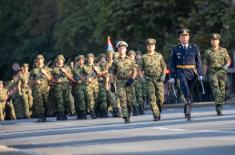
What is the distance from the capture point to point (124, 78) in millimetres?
22312

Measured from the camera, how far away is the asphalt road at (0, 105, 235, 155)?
13914mm

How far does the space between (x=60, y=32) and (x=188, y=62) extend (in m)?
42.8

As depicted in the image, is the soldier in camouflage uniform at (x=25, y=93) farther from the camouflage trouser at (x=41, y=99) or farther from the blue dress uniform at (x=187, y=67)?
the blue dress uniform at (x=187, y=67)

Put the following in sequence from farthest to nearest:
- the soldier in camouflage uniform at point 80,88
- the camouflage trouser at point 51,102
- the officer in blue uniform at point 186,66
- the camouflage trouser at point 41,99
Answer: the camouflage trouser at point 51,102
the camouflage trouser at point 41,99
the soldier in camouflage uniform at point 80,88
the officer in blue uniform at point 186,66

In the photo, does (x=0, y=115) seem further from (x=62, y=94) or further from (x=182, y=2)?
(x=182, y=2)

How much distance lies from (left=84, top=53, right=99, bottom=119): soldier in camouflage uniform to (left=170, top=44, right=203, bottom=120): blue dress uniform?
709cm

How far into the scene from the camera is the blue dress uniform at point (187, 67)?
20766 millimetres

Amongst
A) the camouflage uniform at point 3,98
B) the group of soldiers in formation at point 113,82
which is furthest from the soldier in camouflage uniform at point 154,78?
the camouflage uniform at point 3,98

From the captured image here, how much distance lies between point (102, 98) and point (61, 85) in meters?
1.27

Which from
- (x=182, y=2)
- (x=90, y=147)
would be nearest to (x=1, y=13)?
(x=182, y=2)

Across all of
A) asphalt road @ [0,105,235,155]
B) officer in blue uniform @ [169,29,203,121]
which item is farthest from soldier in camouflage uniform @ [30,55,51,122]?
officer in blue uniform @ [169,29,203,121]

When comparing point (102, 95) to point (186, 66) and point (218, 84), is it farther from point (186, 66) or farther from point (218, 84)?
point (186, 66)

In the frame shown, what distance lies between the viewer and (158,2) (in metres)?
50.4

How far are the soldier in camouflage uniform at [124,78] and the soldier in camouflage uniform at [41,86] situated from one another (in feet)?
19.9
